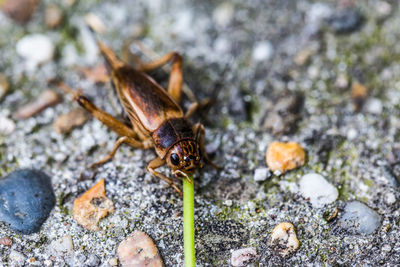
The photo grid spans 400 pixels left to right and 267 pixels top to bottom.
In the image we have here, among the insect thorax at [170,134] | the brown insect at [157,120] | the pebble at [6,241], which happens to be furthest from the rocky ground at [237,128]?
the insect thorax at [170,134]

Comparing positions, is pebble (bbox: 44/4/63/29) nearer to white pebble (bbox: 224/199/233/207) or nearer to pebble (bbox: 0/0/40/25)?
pebble (bbox: 0/0/40/25)

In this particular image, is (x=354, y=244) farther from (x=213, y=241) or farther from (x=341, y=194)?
(x=213, y=241)

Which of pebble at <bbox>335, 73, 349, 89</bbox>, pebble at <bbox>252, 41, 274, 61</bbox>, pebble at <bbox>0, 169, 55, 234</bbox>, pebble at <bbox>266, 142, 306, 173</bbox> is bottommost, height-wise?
pebble at <bbox>266, 142, 306, 173</bbox>

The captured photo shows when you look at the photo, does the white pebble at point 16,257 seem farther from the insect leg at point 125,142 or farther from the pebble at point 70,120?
the pebble at point 70,120

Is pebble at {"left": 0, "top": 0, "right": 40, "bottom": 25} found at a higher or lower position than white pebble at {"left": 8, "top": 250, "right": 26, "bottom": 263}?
higher

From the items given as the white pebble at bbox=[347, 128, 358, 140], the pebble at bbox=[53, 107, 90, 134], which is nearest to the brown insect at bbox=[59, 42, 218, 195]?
the pebble at bbox=[53, 107, 90, 134]
